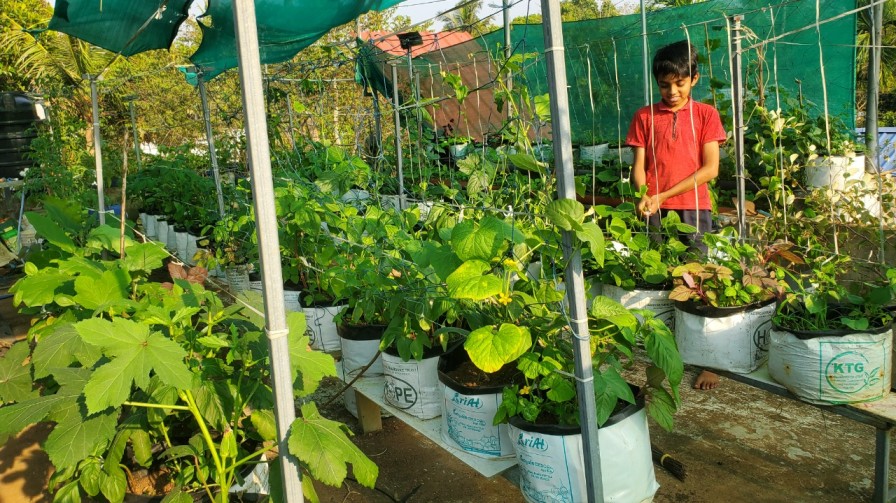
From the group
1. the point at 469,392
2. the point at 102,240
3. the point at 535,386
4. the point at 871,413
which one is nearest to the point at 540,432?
the point at 535,386

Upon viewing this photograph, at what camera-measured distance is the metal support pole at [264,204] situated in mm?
1396

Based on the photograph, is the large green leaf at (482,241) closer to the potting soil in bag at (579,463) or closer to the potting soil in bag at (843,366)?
the potting soil in bag at (579,463)

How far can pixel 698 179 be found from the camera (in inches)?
115

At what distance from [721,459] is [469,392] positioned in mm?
1388

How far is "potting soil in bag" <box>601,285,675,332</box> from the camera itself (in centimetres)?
255

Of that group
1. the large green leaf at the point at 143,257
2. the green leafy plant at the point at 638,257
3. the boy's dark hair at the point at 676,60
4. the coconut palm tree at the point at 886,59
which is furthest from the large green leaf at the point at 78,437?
the coconut palm tree at the point at 886,59

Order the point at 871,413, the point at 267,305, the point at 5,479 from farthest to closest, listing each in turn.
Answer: the point at 5,479 → the point at 871,413 → the point at 267,305

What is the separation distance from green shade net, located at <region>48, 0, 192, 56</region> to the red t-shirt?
2344 mm

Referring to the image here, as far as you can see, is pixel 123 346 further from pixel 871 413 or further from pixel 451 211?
pixel 871 413

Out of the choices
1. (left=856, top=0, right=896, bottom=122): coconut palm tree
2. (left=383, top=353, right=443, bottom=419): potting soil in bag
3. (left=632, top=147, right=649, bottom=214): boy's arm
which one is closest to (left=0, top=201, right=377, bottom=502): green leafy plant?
(left=383, top=353, right=443, bottom=419): potting soil in bag

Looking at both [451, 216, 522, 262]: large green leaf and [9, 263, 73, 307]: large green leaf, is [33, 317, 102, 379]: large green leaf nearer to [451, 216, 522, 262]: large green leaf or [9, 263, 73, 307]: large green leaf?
[9, 263, 73, 307]: large green leaf

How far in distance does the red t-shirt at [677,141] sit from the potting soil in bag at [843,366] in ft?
3.37

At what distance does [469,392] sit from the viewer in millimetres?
2059

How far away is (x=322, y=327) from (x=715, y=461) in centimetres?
188
